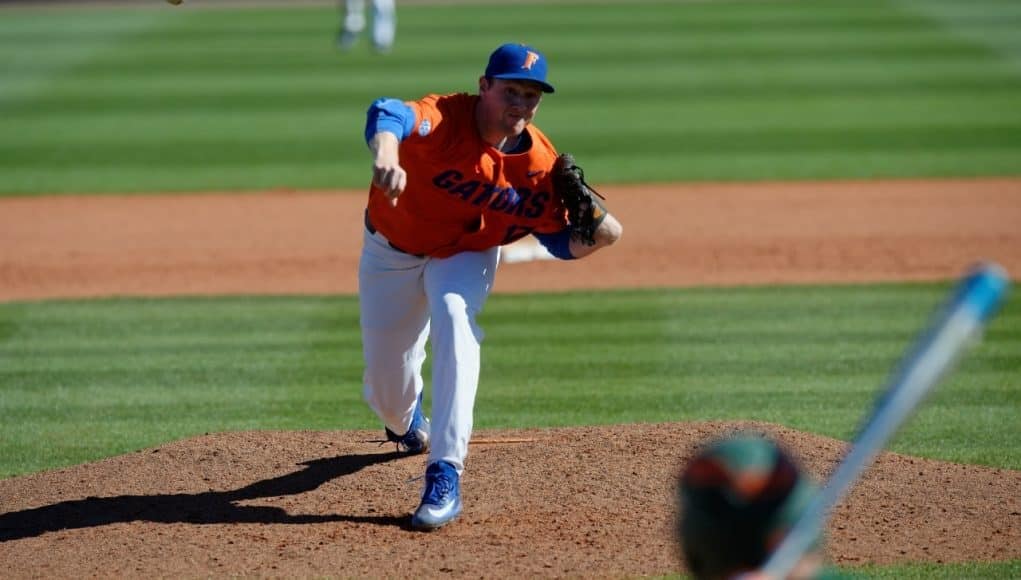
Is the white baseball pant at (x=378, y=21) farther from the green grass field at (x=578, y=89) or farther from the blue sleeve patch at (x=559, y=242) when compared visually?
the blue sleeve patch at (x=559, y=242)

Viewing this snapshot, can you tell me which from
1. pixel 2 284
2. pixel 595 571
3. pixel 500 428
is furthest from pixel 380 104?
pixel 2 284

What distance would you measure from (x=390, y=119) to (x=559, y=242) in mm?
1068

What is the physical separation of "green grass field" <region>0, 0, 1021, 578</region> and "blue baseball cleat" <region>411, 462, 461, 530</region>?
1.72 metres

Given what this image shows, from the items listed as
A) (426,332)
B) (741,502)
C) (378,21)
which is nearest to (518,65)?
(426,332)

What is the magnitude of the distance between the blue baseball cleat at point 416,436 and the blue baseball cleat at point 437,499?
0.94m

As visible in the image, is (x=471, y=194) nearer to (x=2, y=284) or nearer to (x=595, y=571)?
(x=595, y=571)

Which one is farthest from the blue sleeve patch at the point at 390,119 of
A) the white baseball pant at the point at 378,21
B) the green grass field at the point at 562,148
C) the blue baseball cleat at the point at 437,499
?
the white baseball pant at the point at 378,21

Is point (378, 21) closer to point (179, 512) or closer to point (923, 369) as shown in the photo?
point (179, 512)

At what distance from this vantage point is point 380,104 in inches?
207

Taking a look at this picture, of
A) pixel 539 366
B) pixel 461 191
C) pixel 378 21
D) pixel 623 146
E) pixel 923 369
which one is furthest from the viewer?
pixel 378 21

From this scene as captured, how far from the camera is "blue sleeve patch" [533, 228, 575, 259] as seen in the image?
5.86m

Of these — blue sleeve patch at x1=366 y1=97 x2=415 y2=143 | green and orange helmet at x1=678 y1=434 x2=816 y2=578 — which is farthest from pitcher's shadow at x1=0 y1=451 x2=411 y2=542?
green and orange helmet at x1=678 y1=434 x2=816 y2=578

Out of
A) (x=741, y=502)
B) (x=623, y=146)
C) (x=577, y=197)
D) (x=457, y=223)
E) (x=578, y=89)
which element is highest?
(x=741, y=502)

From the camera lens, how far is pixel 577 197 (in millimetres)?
5602
